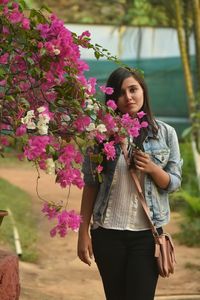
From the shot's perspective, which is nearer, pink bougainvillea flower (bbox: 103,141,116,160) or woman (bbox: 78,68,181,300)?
pink bougainvillea flower (bbox: 103,141,116,160)

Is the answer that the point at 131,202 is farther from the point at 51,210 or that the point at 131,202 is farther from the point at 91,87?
the point at 91,87

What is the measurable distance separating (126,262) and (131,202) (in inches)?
10.8

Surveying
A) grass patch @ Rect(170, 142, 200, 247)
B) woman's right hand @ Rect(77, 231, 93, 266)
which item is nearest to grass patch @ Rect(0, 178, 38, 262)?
grass patch @ Rect(170, 142, 200, 247)

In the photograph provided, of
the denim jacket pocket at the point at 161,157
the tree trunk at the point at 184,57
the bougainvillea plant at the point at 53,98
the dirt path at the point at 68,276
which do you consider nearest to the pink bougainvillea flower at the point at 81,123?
the bougainvillea plant at the point at 53,98

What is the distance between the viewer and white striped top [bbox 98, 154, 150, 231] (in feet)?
11.1

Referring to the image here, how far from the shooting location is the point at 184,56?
35.4 ft

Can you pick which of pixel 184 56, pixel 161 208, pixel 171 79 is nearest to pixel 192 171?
pixel 184 56

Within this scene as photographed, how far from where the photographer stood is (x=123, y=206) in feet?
11.3

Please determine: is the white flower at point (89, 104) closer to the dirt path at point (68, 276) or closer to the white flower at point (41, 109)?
the white flower at point (41, 109)

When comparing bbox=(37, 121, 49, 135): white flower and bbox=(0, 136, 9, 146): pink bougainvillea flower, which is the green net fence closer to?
bbox=(0, 136, 9, 146): pink bougainvillea flower

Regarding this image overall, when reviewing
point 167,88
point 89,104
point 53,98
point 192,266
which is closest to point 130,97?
point 89,104

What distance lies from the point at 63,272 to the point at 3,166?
7718mm

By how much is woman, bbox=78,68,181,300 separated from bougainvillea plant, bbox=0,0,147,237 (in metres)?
0.27

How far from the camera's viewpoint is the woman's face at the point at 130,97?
135 inches
